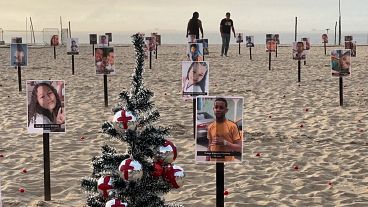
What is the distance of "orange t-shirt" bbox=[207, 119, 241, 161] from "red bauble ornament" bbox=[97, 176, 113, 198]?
2.81 feet

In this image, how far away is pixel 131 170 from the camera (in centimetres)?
354

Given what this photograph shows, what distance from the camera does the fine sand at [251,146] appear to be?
5.92m

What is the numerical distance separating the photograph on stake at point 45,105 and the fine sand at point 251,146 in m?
0.78

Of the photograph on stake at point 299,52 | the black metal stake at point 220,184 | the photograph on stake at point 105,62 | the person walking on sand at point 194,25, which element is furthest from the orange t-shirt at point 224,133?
the person walking on sand at point 194,25

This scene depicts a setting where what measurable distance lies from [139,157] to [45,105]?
5.97 feet

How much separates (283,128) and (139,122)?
20.1ft

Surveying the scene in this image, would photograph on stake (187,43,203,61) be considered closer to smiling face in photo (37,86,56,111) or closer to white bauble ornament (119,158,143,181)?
smiling face in photo (37,86,56,111)

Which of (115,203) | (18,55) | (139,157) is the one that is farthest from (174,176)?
(18,55)

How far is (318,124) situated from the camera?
9.78m

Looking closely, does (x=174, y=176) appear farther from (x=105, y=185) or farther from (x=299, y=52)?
(x=299, y=52)

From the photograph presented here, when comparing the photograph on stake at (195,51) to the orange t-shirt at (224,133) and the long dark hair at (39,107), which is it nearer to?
the long dark hair at (39,107)

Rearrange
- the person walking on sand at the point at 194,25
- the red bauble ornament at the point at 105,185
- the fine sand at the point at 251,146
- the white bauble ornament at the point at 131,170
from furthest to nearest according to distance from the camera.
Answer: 1. the person walking on sand at the point at 194,25
2. the fine sand at the point at 251,146
3. the red bauble ornament at the point at 105,185
4. the white bauble ornament at the point at 131,170

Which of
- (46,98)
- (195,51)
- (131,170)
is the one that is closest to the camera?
(131,170)

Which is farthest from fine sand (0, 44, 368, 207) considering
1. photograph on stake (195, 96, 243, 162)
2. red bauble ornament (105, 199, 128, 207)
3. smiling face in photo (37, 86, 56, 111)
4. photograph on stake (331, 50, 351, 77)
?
red bauble ornament (105, 199, 128, 207)
